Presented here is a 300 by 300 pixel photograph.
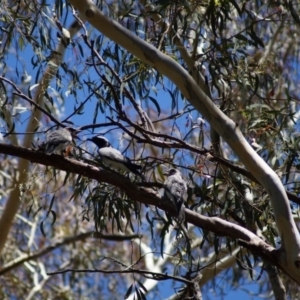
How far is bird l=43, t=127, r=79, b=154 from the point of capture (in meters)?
4.34

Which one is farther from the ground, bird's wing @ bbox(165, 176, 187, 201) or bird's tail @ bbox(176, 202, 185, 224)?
bird's wing @ bbox(165, 176, 187, 201)

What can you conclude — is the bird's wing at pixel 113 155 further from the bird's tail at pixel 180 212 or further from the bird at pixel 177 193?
the bird's tail at pixel 180 212

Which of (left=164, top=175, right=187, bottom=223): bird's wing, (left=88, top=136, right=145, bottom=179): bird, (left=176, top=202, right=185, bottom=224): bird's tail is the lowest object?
(left=176, top=202, right=185, bottom=224): bird's tail

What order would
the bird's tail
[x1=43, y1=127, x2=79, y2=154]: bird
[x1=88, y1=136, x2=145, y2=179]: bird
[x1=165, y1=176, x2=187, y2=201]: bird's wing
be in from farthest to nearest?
[x1=88, y1=136, x2=145, y2=179]: bird
[x1=43, y1=127, x2=79, y2=154]: bird
[x1=165, y1=176, x2=187, y2=201]: bird's wing
the bird's tail

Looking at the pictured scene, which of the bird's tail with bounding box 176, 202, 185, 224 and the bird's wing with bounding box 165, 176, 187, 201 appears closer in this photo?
the bird's tail with bounding box 176, 202, 185, 224

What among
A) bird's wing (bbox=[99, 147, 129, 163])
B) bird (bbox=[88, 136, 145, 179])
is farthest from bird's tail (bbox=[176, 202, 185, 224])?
bird's wing (bbox=[99, 147, 129, 163])

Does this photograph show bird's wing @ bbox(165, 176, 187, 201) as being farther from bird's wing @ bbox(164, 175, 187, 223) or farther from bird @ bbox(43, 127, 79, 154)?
bird @ bbox(43, 127, 79, 154)

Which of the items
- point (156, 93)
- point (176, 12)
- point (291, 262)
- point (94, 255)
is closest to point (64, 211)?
point (94, 255)

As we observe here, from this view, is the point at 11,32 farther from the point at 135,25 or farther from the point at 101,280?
the point at 101,280

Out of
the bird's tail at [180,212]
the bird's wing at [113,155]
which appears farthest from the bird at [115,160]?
the bird's tail at [180,212]

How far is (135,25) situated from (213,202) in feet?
4.58

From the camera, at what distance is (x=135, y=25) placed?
5.27 m

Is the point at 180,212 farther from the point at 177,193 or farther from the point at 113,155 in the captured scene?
the point at 113,155

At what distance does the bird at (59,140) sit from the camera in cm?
434
